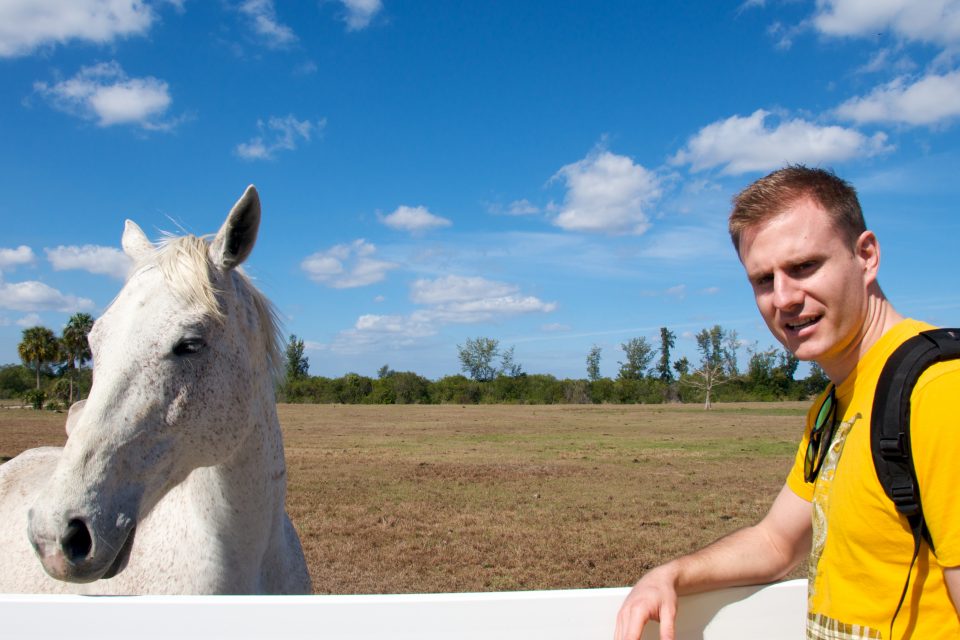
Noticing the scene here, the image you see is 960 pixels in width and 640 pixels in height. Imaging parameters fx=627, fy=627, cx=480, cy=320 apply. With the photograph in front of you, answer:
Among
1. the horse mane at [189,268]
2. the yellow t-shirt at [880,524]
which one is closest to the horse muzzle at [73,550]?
the horse mane at [189,268]

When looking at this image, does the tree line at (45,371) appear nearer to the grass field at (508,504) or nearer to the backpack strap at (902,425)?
the grass field at (508,504)

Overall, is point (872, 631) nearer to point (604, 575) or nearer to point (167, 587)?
point (167, 587)

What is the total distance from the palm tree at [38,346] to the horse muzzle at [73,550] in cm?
4918

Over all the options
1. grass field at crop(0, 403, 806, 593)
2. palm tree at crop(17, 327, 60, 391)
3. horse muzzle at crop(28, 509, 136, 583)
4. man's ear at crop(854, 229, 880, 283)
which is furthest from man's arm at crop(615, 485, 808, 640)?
palm tree at crop(17, 327, 60, 391)

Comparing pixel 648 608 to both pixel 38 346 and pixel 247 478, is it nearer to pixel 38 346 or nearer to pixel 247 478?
pixel 247 478

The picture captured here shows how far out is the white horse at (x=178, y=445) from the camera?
73.9 inches

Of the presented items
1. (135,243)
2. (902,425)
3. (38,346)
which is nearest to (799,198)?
(902,425)

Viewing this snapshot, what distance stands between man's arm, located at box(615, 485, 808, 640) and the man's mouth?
0.47 metres

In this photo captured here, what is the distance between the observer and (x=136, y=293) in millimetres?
2227

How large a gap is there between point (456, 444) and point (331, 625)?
2056 cm

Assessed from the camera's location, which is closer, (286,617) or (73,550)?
(286,617)

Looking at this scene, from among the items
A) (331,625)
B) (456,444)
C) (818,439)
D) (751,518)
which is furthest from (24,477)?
(456,444)

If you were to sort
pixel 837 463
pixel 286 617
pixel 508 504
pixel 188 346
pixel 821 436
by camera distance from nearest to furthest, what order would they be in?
pixel 286 617, pixel 837 463, pixel 821 436, pixel 188 346, pixel 508 504

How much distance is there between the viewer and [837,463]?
4.41 ft
